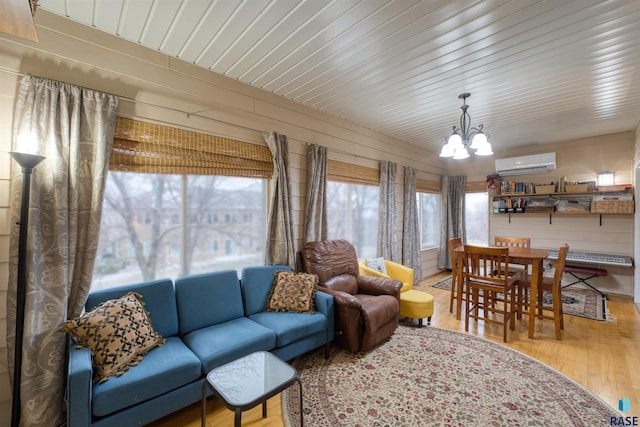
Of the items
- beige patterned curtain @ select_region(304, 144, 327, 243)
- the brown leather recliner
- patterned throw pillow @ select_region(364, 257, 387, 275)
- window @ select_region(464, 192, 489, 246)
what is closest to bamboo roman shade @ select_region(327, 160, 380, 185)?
beige patterned curtain @ select_region(304, 144, 327, 243)

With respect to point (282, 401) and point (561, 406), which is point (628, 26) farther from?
point (282, 401)

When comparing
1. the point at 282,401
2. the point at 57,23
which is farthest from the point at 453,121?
the point at 57,23

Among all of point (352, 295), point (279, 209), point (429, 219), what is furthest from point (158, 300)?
point (429, 219)

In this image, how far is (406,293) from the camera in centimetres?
349

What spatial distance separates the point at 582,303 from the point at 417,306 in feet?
9.53

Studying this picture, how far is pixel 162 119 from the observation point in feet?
7.66

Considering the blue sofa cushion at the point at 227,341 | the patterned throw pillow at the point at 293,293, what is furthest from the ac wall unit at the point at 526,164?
the blue sofa cushion at the point at 227,341

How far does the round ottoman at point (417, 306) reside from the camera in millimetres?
3254

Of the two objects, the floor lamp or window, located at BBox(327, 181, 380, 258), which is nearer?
the floor lamp

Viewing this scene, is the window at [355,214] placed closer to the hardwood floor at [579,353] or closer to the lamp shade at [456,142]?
the hardwood floor at [579,353]

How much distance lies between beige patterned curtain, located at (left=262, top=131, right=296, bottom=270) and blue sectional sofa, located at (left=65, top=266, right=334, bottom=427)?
0.67 feet

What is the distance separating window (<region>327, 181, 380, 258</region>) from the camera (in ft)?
13.0

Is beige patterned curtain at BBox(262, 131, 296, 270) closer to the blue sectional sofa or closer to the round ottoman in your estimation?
the blue sectional sofa

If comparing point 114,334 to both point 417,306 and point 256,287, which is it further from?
point 417,306
